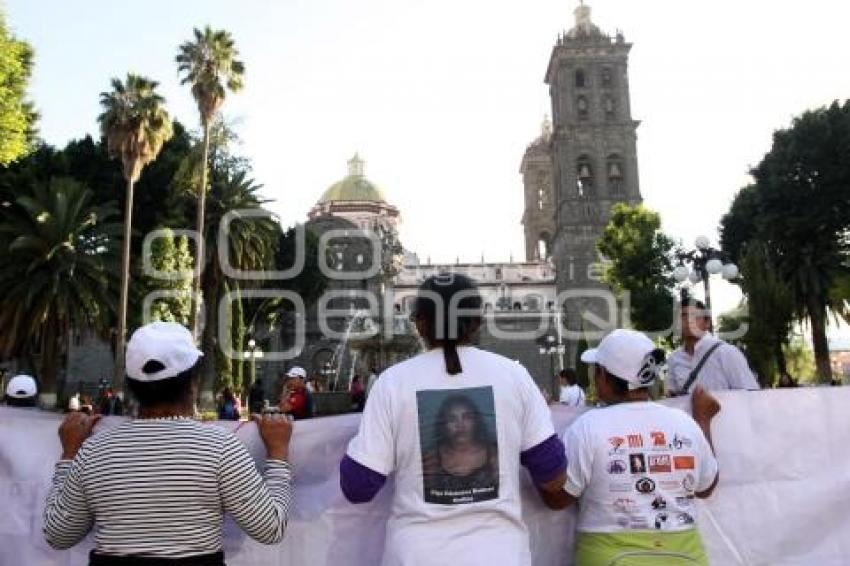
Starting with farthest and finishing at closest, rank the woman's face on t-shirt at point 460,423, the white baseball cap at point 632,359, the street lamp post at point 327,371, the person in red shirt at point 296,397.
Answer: the street lamp post at point 327,371
the person in red shirt at point 296,397
the white baseball cap at point 632,359
the woman's face on t-shirt at point 460,423

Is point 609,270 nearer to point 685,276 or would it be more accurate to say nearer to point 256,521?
point 685,276

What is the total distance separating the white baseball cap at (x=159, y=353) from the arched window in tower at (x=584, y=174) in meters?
60.6

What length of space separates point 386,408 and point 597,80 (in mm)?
62697

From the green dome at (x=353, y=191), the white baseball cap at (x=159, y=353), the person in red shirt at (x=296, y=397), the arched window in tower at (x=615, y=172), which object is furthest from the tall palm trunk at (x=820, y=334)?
the green dome at (x=353, y=191)

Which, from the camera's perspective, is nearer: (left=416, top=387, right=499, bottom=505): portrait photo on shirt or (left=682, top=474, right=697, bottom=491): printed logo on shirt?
(left=416, top=387, right=499, bottom=505): portrait photo on shirt

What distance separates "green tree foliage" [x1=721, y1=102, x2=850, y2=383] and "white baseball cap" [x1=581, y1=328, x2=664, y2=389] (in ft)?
120

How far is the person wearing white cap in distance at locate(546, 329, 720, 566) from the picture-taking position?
332 centimetres

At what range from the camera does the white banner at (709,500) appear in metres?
3.95

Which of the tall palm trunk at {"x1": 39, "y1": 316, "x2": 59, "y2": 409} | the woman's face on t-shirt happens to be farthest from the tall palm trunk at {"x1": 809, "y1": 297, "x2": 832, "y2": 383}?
the woman's face on t-shirt

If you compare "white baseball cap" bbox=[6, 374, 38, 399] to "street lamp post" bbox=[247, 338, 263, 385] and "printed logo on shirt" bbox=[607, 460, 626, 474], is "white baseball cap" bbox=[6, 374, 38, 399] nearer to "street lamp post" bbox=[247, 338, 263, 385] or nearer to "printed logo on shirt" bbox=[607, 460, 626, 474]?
"printed logo on shirt" bbox=[607, 460, 626, 474]

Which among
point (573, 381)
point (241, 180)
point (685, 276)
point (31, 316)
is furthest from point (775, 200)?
point (31, 316)

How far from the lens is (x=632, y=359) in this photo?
3.49m

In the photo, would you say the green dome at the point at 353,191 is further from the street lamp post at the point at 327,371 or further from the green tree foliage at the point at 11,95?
the green tree foliage at the point at 11,95

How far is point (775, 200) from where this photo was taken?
1500 inches
